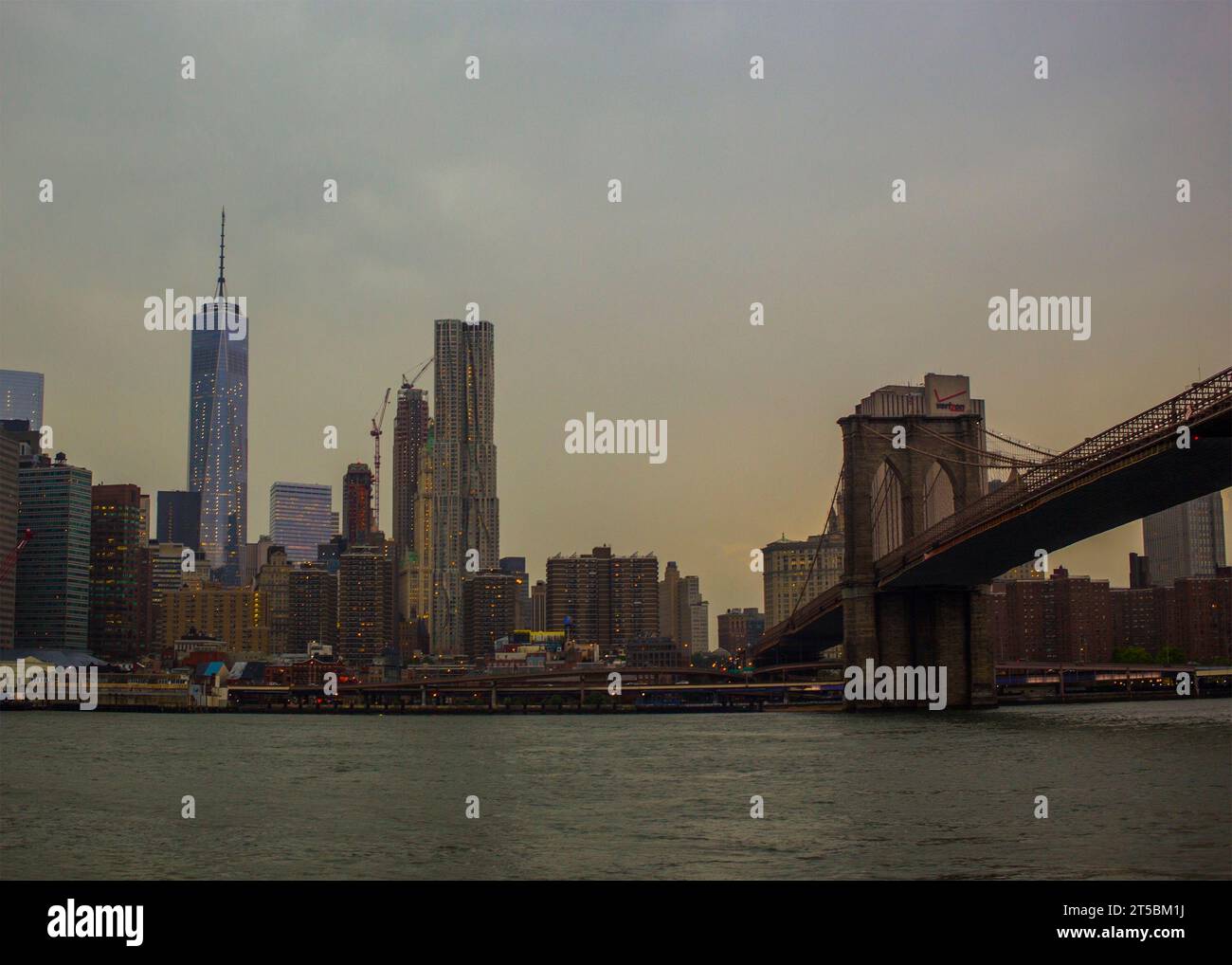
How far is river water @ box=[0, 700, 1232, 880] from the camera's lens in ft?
71.7

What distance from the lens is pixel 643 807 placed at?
99.1 ft

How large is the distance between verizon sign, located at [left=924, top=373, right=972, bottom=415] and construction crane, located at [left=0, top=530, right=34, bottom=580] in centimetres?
11331

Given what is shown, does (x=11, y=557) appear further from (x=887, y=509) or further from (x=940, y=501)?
(x=940, y=501)

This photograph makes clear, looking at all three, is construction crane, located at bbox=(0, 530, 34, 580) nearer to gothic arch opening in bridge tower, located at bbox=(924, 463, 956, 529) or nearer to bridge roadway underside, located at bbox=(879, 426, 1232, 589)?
gothic arch opening in bridge tower, located at bbox=(924, 463, 956, 529)

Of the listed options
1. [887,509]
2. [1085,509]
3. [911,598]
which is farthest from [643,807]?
[887,509]

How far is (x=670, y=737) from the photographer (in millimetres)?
63406

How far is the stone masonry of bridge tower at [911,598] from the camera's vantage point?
72.8m

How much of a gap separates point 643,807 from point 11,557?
167m

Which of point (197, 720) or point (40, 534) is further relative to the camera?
point (40, 534)

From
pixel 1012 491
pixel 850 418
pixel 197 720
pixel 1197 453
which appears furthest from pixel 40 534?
pixel 1197 453

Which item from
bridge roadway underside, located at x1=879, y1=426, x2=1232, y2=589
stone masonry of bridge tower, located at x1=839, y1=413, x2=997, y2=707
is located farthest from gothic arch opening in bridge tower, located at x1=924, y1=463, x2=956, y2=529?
bridge roadway underside, located at x1=879, y1=426, x2=1232, y2=589

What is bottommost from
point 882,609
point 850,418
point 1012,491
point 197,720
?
point 197,720
